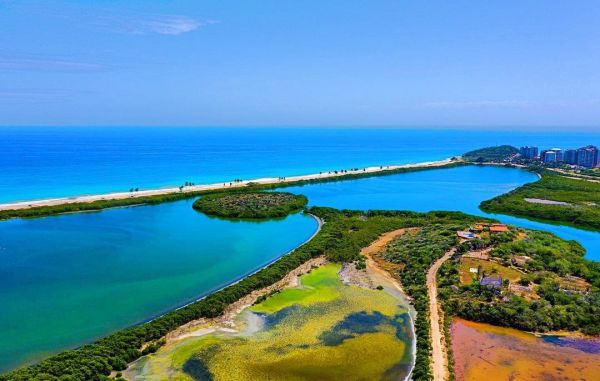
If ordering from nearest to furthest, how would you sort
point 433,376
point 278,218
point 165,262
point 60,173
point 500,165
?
point 433,376, point 165,262, point 278,218, point 60,173, point 500,165

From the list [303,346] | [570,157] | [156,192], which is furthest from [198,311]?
[570,157]

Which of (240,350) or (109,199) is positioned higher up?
(109,199)

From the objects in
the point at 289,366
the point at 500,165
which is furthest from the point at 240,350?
the point at 500,165

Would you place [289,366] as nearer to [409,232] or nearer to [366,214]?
[409,232]

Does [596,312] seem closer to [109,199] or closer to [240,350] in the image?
[240,350]

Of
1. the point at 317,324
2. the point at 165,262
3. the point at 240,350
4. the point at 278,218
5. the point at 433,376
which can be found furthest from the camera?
the point at 278,218

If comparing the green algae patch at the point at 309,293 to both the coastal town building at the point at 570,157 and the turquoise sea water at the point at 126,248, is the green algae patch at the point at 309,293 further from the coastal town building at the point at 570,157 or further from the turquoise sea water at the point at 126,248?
the coastal town building at the point at 570,157

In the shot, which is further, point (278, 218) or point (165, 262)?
point (278, 218)

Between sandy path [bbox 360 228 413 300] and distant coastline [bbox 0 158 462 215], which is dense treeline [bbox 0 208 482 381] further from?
distant coastline [bbox 0 158 462 215]
